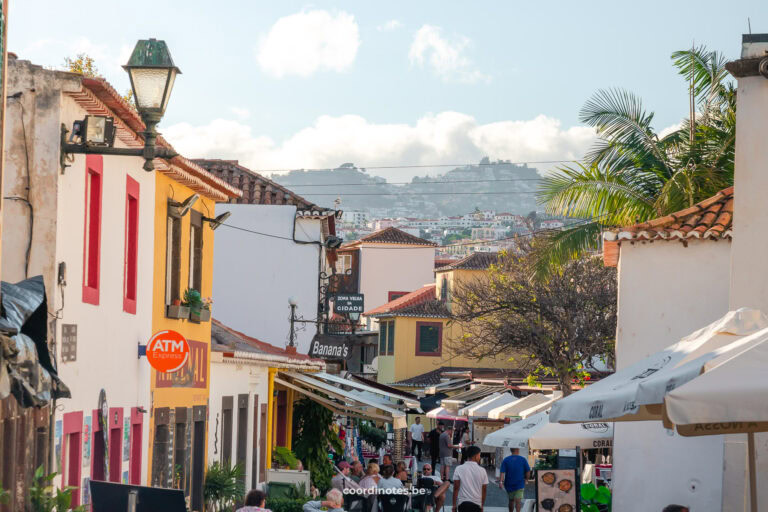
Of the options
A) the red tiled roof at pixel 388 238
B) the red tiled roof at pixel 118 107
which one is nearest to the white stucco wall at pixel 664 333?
the red tiled roof at pixel 118 107

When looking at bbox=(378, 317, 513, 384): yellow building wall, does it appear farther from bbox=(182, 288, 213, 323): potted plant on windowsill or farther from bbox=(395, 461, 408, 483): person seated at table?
bbox=(182, 288, 213, 323): potted plant on windowsill

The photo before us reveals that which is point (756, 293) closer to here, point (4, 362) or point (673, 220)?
point (673, 220)

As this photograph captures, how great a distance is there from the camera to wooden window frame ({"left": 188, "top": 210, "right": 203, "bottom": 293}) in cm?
1903

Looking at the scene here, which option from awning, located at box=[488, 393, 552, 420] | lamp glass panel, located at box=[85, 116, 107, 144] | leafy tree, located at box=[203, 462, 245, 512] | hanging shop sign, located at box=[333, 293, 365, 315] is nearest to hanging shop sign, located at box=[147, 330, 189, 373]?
lamp glass panel, located at box=[85, 116, 107, 144]

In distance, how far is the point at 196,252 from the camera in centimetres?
1953

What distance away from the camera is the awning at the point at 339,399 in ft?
86.6

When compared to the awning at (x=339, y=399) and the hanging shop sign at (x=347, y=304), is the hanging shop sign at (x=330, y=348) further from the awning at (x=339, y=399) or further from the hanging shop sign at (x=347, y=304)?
the hanging shop sign at (x=347, y=304)

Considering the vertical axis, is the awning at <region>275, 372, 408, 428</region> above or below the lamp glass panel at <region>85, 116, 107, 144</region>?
below

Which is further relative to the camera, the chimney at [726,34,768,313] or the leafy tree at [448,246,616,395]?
the leafy tree at [448,246,616,395]

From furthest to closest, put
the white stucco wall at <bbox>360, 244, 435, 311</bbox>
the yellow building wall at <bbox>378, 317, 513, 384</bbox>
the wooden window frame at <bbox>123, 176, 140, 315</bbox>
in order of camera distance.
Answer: the white stucco wall at <bbox>360, 244, 435, 311</bbox> < the yellow building wall at <bbox>378, 317, 513, 384</bbox> < the wooden window frame at <bbox>123, 176, 140, 315</bbox>

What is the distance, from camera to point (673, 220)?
17.4m

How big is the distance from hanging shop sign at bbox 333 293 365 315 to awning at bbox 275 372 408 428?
20.4 feet

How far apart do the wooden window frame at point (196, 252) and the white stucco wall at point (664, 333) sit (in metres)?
6.66

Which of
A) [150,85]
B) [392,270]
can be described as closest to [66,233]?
[150,85]
